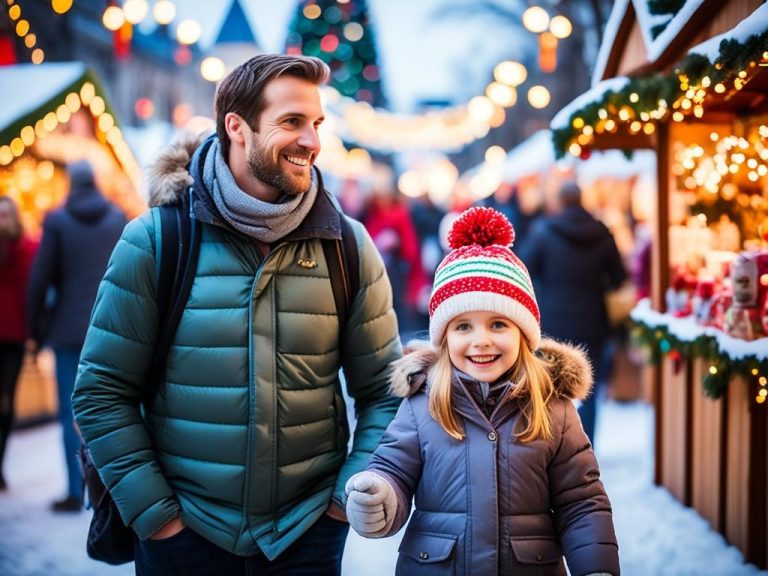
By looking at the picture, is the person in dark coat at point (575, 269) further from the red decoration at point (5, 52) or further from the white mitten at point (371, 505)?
the red decoration at point (5, 52)

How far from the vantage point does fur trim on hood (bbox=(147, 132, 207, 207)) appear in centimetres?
268

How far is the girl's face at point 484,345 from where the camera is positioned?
2508 mm

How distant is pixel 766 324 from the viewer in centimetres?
398

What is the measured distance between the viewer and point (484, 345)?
8.26ft

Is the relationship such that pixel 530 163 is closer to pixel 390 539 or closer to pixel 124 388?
pixel 390 539

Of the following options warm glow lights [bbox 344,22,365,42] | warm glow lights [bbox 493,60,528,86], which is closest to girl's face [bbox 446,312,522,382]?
warm glow lights [bbox 493,60,528,86]

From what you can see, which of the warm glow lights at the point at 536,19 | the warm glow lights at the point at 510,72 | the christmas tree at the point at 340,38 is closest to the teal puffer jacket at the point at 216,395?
the warm glow lights at the point at 536,19

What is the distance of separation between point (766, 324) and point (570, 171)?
7.24 m

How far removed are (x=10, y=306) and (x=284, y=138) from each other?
4.69 metres

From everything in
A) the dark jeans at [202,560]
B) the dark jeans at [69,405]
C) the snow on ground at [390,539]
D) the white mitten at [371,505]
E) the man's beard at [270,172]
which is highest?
the man's beard at [270,172]

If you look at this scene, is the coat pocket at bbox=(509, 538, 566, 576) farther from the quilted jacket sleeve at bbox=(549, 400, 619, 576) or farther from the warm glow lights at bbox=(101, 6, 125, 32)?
the warm glow lights at bbox=(101, 6, 125, 32)

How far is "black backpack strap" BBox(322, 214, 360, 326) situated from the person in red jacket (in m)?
4.41

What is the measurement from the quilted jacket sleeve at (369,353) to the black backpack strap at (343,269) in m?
0.02

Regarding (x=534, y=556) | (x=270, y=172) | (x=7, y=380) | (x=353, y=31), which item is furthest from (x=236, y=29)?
(x=353, y=31)
